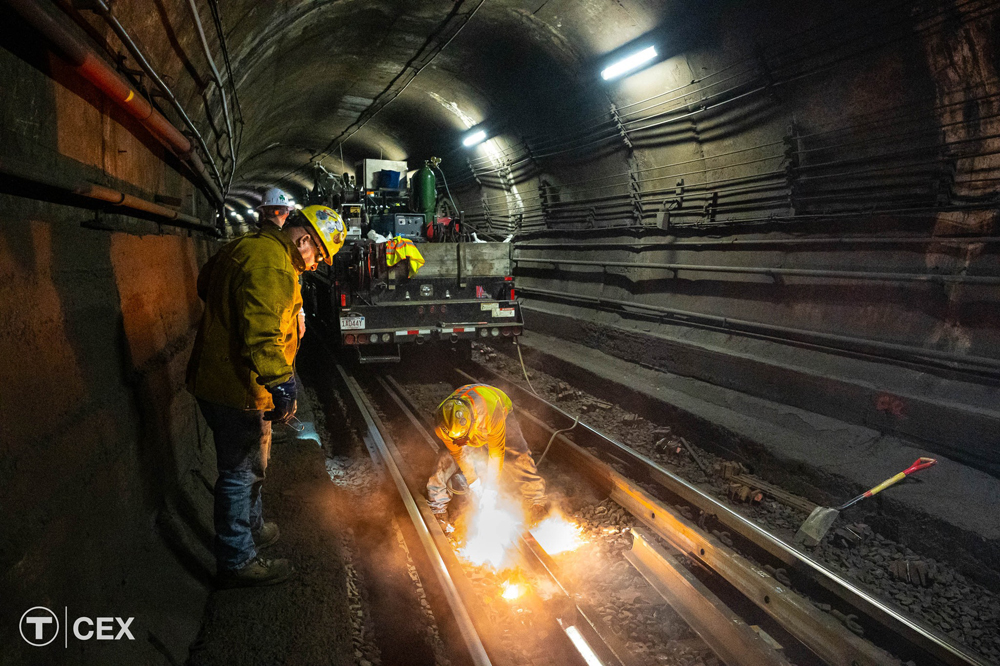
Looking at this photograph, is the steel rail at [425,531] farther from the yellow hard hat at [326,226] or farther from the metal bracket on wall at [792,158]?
the metal bracket on wall at [792,158]

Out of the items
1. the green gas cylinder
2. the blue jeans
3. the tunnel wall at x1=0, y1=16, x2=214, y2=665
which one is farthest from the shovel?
the green gas cylinder

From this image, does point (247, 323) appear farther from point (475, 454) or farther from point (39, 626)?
point (475, 454)

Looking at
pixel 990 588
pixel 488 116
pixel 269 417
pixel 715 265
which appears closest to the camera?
pixel 269 417

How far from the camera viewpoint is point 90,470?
2723 millimetres

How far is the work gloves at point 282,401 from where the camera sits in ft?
9.95

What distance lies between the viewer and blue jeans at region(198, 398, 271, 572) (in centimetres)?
315

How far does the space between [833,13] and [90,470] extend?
8.01 m

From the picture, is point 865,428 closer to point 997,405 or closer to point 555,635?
point 997,405

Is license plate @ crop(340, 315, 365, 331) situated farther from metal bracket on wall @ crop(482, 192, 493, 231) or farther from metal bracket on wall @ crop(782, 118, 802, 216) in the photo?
metal bracket on wall @ crop(482, 192, 493, 231)

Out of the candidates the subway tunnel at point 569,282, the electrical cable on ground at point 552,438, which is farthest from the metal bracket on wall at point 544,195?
the electrical cable on ground at point 552,438

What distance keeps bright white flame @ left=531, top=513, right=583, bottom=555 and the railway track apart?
1.42 ft

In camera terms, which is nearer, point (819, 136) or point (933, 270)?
point (933, 270)

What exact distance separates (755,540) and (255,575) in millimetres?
3546

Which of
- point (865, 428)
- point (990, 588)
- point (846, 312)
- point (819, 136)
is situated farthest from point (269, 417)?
point (819, 136)
